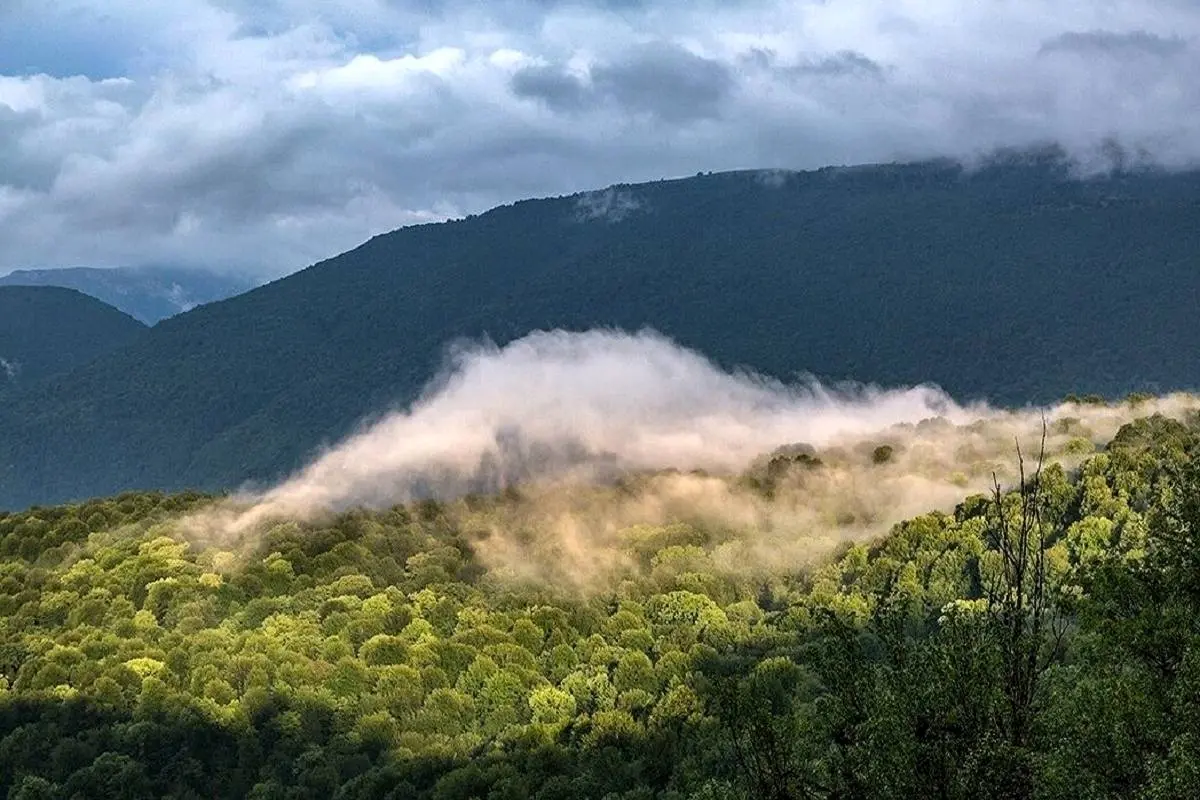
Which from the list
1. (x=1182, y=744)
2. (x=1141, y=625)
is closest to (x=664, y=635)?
(x=1141, y=625)

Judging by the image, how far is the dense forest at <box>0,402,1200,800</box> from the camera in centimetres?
A: 4944

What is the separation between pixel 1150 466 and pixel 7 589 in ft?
514

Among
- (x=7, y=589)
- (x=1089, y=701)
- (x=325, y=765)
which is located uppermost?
(x=1089, y=701)

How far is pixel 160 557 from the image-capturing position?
179 m

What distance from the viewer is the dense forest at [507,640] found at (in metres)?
49.4

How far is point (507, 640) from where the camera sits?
492ft

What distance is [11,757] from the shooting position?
127188mm

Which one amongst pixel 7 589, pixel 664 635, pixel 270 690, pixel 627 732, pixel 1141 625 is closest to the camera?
pixel 1141 625

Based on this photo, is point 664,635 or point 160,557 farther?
point 160,557

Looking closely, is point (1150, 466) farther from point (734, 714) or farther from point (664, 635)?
point (734, 714)

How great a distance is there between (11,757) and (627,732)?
217ft

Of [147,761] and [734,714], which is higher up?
[734,714]

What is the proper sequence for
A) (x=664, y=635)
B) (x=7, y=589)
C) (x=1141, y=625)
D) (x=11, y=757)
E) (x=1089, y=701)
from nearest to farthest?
1. (x=1089, y=701)
2. (x=1141, y=625)
3. (x=11, y=757)
4. (x=664, y=635)
5. (x=7, y=589)

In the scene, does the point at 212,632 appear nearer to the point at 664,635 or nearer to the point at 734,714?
the point at 664,635
